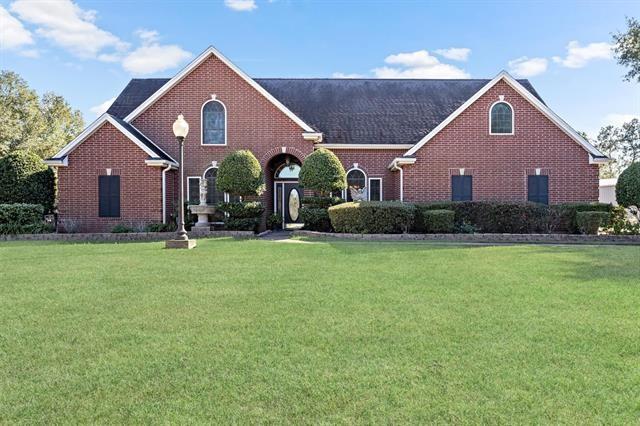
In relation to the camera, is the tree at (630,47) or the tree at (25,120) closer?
the tree at (630,47)

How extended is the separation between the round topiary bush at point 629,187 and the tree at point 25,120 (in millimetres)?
41114

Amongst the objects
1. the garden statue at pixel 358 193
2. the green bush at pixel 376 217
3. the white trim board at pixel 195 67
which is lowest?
the green bush at pixel 376 217

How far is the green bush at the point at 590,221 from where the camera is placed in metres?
15.7

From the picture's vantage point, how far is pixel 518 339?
14.4 ft

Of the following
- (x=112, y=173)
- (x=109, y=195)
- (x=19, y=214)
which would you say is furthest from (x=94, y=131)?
(x=19, y=214)

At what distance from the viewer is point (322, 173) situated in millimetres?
17469

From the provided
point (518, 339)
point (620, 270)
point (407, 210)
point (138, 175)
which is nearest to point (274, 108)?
point (138, 175)

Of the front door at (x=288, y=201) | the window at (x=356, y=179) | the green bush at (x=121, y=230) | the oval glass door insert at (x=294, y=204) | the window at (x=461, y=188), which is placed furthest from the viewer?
the oval glass door insert at (x=294, y=204)

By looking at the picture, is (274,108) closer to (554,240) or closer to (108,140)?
(108,140)

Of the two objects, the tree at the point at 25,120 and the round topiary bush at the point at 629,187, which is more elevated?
the tree at the point at 25,120

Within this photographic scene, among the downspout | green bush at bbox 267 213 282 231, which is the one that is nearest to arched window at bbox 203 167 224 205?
the downspout

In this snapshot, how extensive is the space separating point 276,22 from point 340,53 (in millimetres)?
5552

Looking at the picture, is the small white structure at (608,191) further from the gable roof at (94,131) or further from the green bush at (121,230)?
the green bush at (121,230)

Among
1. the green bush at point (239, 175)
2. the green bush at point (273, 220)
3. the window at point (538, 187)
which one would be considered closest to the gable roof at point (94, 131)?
the green bush at point (239, 175)
